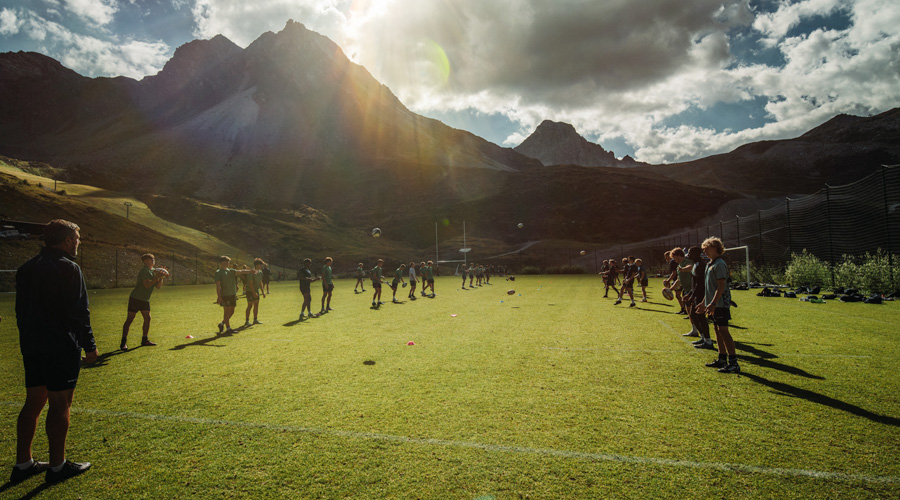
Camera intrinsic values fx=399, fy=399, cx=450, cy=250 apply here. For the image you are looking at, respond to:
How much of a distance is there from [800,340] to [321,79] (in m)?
153

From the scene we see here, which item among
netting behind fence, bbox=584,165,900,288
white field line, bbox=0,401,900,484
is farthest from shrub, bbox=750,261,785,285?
white field line, bbox=0,401,900,484

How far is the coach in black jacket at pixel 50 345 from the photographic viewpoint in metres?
3.48

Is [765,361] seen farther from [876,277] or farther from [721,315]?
[876,277]

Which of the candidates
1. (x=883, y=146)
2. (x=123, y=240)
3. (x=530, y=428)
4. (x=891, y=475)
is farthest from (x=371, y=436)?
(x=883, y=146)

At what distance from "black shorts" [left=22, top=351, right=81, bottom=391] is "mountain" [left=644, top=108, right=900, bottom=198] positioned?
138183mm

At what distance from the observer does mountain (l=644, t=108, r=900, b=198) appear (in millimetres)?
122625

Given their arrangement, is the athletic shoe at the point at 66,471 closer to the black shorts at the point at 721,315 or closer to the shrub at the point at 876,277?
the black shorts at the point at 721,315

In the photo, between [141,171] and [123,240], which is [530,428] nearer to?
[123,240]

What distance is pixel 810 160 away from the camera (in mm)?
134250

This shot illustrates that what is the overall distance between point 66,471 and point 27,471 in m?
0.34

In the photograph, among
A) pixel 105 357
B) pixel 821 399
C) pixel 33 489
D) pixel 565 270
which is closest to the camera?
pixel 33 489

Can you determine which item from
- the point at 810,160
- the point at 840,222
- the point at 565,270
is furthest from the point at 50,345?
the point at 810,160

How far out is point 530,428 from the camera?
445 cm

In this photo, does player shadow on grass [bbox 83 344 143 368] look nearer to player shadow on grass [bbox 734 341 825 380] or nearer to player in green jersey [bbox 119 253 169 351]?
player in green jersey [bbox 119 253 169 351]
